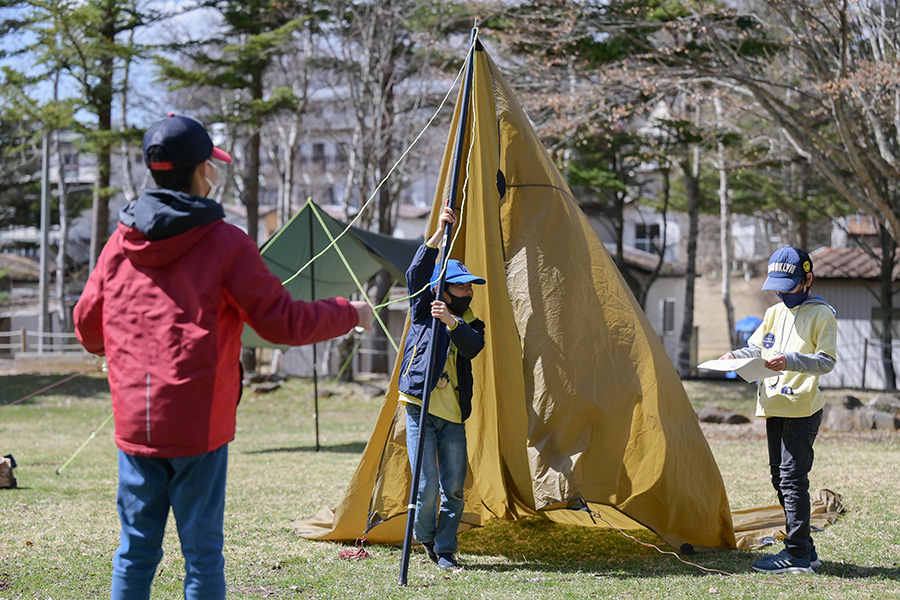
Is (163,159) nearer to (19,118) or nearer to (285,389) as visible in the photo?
(285,389)

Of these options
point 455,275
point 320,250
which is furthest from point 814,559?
point 320,250

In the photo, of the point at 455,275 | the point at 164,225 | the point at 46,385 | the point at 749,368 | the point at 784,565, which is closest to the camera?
the point at 164,225

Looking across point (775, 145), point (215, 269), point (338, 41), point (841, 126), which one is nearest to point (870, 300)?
point (775, 145)

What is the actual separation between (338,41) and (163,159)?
17824mm

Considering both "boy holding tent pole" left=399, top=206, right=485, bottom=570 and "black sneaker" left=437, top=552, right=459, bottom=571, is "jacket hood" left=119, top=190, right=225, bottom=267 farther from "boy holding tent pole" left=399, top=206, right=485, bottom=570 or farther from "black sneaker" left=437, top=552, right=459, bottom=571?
"black sneaker" left=437, top=552, right=459, bottom=571

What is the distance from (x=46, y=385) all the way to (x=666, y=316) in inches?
728

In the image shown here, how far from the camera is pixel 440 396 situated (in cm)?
452

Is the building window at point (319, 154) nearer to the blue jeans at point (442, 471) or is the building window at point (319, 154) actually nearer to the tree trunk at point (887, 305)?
the tree trunk at point (887, 305)

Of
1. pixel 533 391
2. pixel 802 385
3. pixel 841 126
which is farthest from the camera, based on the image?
pixel 841 126

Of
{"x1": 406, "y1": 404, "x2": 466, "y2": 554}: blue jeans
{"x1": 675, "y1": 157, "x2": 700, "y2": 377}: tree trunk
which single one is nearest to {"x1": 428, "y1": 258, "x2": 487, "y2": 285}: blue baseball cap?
{"x1": 406, "y1": 404, "x2": 466, "y2": 554}: blue jeans

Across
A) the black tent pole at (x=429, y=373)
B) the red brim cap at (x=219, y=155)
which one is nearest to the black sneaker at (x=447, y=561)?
the black tent pole at (x=429, y=373)

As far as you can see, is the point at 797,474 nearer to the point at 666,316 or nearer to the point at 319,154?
the point at 666,316

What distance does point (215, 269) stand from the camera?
8.66 feet

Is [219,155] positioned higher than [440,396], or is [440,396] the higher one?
[219,155]
